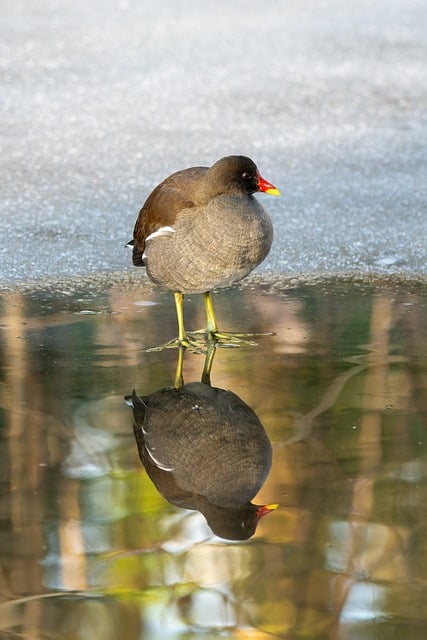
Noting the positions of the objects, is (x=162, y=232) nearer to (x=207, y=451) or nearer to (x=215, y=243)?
(x=215, y=243)

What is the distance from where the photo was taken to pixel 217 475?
11.3ft

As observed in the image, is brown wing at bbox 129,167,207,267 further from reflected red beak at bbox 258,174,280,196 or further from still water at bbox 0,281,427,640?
still water at bbox 0,281,427,640

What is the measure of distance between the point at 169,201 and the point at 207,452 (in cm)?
141

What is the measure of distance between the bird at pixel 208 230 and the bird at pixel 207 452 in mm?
541

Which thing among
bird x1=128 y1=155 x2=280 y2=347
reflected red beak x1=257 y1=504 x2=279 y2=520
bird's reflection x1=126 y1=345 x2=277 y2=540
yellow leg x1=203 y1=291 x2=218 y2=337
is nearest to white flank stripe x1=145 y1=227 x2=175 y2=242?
bird x1=128 y1=155 x2=280 y2=347

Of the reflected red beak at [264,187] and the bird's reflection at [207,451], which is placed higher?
the reflected red beak at [264,187]

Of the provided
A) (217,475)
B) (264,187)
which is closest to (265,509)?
(217,475)

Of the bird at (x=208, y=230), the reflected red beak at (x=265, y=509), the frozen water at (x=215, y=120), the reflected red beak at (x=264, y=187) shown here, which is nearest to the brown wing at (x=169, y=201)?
the bird at (x=208, y=230)

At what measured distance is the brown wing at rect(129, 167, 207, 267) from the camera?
469 cm

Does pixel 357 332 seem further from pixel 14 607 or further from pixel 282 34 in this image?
pixel 282 34

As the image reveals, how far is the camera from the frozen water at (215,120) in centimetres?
621

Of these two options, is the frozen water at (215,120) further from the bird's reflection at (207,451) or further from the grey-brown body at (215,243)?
the bird's reflection at (207,451)

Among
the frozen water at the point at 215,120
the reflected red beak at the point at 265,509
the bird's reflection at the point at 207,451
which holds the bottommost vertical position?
the bird's reflection at the point at 207,451

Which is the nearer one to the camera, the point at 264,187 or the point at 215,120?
the point at 264,187
